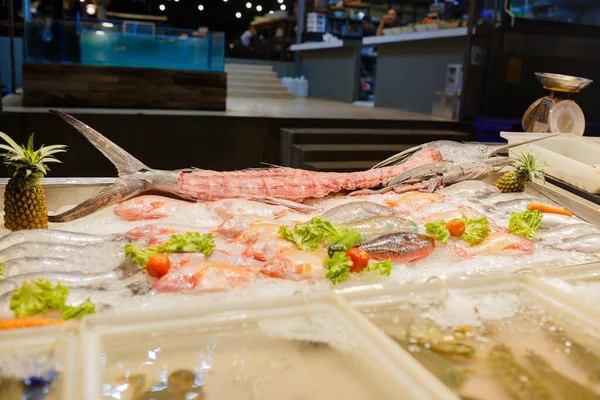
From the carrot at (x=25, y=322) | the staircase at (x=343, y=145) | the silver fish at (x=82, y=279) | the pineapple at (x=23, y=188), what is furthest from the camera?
the staircase at (x=343, y=145)

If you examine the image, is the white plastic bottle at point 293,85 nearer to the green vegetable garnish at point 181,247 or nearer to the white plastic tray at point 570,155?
the white plastic tray at point 570,155

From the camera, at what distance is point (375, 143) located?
693cm

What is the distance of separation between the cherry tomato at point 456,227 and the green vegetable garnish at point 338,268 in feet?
2.32

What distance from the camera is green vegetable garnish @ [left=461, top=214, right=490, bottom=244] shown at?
8.10 feet

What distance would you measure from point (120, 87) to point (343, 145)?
10.1ft

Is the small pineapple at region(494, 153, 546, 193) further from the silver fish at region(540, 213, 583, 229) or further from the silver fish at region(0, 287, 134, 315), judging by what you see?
the silver fish at region(0, 287, 134, 315)

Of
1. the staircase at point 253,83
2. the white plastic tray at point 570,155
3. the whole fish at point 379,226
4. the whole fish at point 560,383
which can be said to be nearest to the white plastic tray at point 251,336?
the whole fish at point 560,383

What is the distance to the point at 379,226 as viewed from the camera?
2.38m

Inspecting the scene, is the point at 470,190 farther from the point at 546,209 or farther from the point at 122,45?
the point at 122,45

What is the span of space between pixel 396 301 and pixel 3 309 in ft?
3.97

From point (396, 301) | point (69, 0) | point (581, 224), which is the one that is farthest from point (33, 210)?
point (69, 0)

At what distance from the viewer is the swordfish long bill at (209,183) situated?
2.68 metres

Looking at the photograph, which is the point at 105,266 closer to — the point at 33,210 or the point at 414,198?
the point at 33,210

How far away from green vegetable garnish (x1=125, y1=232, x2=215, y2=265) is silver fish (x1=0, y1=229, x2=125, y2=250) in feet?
0.94
